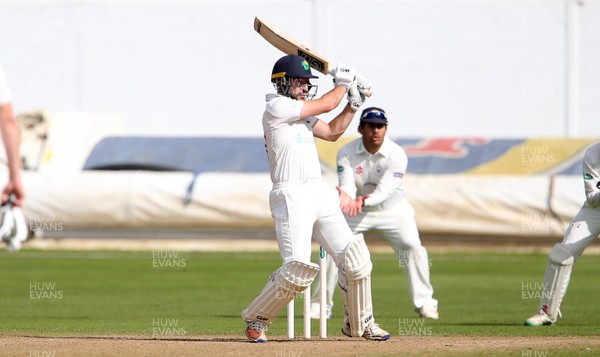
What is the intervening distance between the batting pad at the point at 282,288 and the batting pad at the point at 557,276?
10.2 feet

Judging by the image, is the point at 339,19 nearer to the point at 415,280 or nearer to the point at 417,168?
the point at 417,168

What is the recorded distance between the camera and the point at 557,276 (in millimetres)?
11922

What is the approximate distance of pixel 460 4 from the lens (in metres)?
29.7

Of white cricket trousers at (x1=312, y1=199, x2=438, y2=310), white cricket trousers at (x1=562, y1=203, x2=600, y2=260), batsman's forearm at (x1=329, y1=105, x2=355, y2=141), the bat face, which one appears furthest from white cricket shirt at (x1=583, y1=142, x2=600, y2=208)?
the bat face

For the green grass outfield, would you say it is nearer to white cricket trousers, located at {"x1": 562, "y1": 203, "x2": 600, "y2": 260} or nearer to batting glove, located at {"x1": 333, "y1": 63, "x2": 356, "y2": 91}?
white cricket trousers, located at {"x1": 562, "y1": 203, "x2": 600, "y2": 260}

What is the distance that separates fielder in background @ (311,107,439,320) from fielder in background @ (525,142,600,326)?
139 cm

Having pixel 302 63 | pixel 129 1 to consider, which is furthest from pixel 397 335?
pixel 129 1

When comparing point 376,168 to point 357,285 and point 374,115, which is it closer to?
point 374,115

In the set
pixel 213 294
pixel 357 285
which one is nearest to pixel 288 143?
pixel 357 285

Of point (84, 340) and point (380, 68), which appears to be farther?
point (380, 68)

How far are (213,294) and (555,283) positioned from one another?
5.53 metres

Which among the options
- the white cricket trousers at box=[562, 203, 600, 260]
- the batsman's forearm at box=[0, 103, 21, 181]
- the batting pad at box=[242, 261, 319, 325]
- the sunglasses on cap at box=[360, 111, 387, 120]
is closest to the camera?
the batsman's forearm at box=[0, 103, 21, 181]

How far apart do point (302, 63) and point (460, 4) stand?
20.4 m

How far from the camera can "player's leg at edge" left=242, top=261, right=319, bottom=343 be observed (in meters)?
9.67
